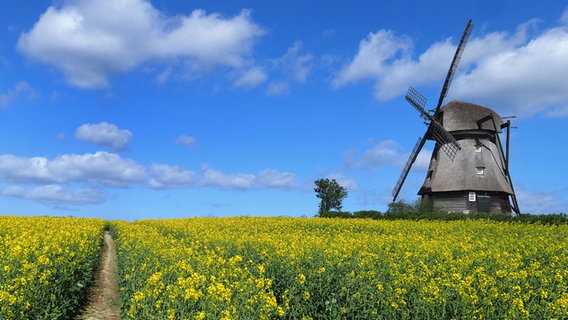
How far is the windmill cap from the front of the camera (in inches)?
1762

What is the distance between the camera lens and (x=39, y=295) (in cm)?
906

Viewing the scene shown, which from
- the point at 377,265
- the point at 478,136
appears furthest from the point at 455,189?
the point at 377,265

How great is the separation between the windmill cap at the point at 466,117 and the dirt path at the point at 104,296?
116 ft

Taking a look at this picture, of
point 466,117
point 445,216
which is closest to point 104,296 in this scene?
point 445,216

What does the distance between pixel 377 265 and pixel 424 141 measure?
40.3 metres

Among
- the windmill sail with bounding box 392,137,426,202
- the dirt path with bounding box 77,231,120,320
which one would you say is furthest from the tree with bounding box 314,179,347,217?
the dirt path with bounding box 77,231,120,320

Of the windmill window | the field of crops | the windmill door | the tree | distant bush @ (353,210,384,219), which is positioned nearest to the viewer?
the field of crops

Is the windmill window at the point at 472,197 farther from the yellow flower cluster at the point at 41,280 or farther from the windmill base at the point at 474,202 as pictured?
the yellow flower cluster at the point at 41,280

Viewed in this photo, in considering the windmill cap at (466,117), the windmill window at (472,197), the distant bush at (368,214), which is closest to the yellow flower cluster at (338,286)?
the distant bush at (368,214)

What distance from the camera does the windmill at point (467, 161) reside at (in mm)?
43031

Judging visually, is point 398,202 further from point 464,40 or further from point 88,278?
point 88,278

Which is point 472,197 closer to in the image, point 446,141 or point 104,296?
point 446,141

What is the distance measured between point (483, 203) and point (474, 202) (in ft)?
2.70

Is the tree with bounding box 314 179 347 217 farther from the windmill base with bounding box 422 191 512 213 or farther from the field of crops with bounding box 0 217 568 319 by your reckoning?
the field of crops with bounding box 0 217 568 319
